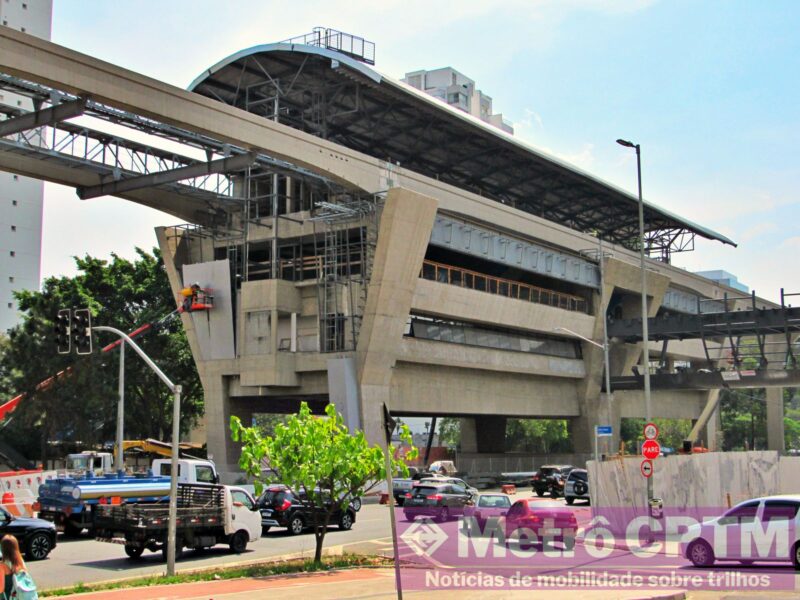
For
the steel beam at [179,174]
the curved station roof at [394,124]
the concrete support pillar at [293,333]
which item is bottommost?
the concrete support pillar at [293,333]

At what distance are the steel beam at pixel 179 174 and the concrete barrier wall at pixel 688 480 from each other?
21.8 meters

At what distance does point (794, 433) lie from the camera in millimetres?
146000

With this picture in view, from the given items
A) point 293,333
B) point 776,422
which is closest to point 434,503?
point 293,333

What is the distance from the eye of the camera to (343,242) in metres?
53.8

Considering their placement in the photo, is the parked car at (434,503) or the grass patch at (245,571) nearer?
the grass patch at (245,571)

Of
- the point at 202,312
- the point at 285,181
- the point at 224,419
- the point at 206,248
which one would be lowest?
the point at 224,419

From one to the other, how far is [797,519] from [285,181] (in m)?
42.4

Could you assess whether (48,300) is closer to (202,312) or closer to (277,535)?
(202,312)

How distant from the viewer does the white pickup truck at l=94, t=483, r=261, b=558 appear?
79.0 feet

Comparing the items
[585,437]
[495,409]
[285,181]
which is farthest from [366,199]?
[585,437]

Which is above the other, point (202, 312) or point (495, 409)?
point (202, 312)

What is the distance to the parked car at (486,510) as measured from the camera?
29453mm

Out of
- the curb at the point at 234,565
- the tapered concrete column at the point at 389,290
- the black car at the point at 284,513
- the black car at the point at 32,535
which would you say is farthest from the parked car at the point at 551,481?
the black car at the point at 32,535

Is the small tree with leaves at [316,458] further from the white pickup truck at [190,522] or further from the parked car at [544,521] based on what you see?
the parked car at [544,521]
